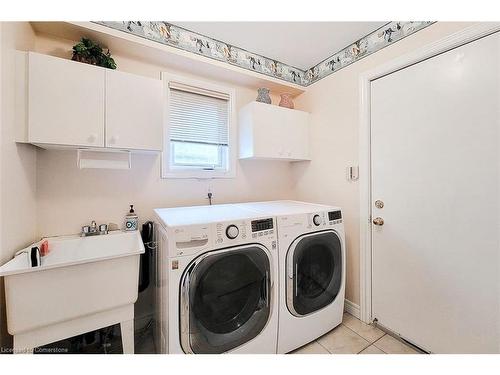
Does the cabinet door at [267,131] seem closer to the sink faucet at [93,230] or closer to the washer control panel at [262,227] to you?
the washer control panel at [262,227]

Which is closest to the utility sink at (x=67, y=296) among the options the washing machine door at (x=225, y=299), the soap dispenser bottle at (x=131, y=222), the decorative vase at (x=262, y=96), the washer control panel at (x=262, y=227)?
the washing machine door at (x=225, y=299)

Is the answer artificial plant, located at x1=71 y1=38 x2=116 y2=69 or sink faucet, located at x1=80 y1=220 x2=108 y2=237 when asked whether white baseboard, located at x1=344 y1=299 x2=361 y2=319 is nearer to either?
sink faucet, located at x1=80 y1=220 x2=108 y2=237

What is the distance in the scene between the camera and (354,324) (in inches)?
70.6

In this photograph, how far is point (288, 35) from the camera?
1800mm

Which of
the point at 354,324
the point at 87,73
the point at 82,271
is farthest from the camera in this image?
the point at 354,324

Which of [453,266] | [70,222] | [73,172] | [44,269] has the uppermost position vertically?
[73,172]

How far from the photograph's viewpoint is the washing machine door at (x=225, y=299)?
1.13 m

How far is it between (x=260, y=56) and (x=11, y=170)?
2.10 metres

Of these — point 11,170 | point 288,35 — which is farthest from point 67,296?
point 288,35

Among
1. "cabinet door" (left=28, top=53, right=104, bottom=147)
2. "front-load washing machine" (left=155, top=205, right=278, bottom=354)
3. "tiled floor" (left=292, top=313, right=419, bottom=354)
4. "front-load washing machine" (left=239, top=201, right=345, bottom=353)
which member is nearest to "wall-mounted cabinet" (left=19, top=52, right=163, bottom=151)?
"cabinet door" (left=28, top=53, right=104, bottom=147)

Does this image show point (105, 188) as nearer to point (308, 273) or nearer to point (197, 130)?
point (197, 130)

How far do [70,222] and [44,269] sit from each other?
67 cm
